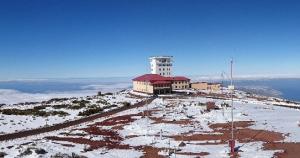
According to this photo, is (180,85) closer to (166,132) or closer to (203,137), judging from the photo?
(166,132)

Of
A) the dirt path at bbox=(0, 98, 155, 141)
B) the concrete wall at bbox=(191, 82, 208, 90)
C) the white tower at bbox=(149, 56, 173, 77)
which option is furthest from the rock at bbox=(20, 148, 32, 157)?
the white tower at bbox=(149, 56, 173, 77)

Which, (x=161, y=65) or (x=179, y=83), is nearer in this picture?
(x=179, y=83)

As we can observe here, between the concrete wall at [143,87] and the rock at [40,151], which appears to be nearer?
the rock at [40,151]

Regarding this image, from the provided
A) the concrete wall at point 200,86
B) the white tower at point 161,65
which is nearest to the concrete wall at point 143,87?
the white tower at point 161,65

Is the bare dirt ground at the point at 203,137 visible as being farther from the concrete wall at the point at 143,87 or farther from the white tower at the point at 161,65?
the white tower at the point at 161,65

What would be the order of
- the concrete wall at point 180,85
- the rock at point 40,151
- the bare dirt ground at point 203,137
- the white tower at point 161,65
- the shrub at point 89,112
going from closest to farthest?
the rock at point 40,151
the bare dirt ground at point 203,137
the shrub at point 89,112
the concrete wall at point 180,85
the white tower at point 161,65

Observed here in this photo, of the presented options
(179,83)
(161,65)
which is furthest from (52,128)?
(161,65)

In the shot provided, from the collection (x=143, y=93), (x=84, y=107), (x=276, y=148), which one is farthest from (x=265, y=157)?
(x=143, y=93)

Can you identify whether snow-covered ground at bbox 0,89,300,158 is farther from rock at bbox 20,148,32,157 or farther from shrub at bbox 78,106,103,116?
shrub at bbox 78,106,103,116

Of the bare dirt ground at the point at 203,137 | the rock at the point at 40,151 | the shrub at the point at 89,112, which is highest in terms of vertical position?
the shrub at the point at 89,112
